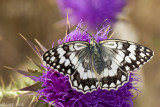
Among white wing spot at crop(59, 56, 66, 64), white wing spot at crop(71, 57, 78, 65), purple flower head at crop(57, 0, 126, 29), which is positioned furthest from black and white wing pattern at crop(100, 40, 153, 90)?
purple flower head at crop(57, 0, 126, 29)

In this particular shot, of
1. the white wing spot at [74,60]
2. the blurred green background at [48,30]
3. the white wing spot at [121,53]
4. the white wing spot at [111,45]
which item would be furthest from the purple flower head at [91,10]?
the white wing spot at [74,60]

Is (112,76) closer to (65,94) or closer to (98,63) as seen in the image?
(98,63)

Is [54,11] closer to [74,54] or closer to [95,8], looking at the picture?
[95,8]

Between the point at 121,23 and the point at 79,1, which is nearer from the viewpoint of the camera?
the point at 79,1

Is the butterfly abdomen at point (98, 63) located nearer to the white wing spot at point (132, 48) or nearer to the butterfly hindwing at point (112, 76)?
the butterfly hindwing at point (112, 76)

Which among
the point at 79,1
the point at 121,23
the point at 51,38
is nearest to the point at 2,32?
the point at 51,38

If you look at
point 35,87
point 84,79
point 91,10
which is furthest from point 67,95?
point 91,10
